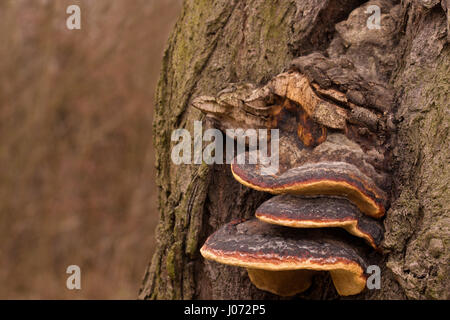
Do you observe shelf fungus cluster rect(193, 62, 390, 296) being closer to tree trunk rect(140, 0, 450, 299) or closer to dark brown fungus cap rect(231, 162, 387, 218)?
dark brown fungus cap rect(231, 162, 387, 218)

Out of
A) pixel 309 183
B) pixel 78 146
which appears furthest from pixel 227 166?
pixel 78 146

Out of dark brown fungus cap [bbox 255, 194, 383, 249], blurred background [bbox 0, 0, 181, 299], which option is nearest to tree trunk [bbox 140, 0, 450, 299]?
dark brown fungus cap [bbox 255, 194, 383, 249]

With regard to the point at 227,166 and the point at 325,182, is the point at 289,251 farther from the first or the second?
the point at 227,166

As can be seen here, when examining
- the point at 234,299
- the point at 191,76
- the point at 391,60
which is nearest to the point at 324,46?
the point at 391,60

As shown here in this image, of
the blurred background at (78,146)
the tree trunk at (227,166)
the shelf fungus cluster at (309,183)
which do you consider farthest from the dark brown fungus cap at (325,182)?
the blurred background at (78,146)

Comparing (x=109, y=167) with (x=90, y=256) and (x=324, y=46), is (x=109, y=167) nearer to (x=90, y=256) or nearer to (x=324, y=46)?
(x=90, y=256)

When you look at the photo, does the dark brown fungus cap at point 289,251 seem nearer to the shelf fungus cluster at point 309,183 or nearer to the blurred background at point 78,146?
the shelf fungus cluster at point 309,183
